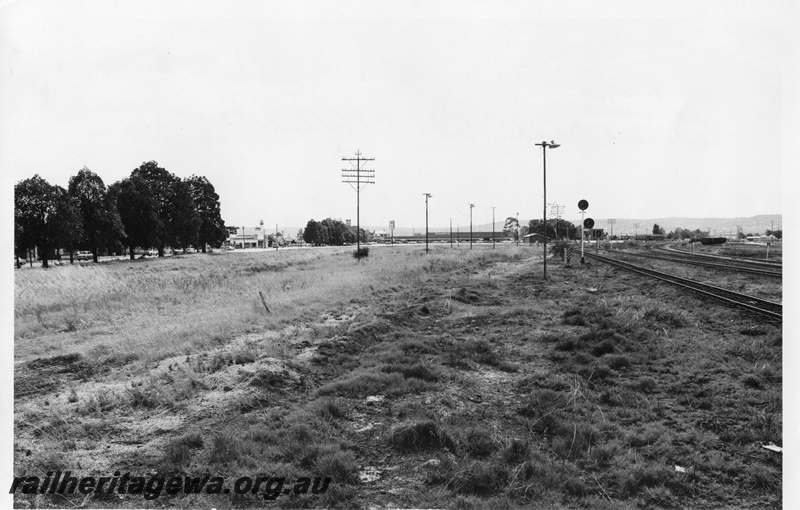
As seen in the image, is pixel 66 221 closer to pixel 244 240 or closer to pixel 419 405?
pixel 419 405

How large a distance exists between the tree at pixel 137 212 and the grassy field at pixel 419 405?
36.4 metres

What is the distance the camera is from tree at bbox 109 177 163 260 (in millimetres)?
46219

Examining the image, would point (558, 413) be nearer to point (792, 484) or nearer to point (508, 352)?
point (792, 484)

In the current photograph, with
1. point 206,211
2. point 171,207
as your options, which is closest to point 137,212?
point 171,207

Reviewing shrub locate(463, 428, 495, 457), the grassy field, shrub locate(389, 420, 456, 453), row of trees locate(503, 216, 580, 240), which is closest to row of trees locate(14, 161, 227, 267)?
the grassy field

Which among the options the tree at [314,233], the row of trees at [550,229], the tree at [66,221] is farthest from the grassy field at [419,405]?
the row of trees at [550,229]

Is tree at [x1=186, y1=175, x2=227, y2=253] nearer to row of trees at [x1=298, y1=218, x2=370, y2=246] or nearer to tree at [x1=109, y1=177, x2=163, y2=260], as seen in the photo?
tree at [x1=109, y1=177, x2=163, y2=260]

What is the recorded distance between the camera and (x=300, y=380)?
27.2ft

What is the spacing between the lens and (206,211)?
5462 centimetres

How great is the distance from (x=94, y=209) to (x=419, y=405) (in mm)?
44188

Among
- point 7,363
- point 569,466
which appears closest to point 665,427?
point 569,466

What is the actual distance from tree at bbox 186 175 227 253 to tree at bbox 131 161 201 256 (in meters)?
1.40

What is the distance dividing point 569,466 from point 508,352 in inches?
214

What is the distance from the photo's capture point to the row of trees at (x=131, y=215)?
108ft
